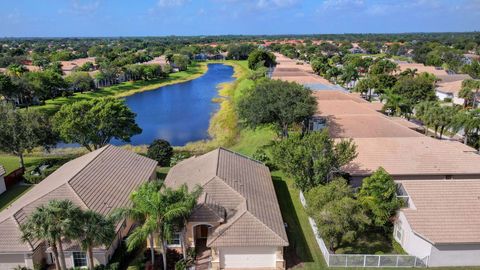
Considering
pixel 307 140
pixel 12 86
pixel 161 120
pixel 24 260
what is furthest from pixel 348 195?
pixel 12 86

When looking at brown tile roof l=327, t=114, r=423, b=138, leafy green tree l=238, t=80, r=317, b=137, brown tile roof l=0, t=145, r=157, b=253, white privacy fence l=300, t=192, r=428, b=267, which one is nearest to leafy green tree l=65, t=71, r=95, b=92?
leafy green tree l=238, t=80, r=317, b=137

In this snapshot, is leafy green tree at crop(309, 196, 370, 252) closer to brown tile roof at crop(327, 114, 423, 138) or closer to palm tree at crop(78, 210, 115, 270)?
palm tree at crop(78, 210, 115, 270)

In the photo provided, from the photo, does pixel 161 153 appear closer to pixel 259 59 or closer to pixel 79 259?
pixel 79 259

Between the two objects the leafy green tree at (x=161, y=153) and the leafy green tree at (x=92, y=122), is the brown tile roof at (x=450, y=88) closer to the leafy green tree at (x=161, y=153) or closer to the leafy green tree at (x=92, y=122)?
the leafy green tree at (x=161, y=153)

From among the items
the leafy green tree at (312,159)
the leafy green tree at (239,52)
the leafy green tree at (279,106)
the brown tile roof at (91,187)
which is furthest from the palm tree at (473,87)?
the leafy green tree at (239,52)

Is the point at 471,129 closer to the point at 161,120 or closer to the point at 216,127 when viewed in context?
the point at 216,127

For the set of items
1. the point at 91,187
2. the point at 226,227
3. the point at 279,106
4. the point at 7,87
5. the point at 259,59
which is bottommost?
the point at 226,227

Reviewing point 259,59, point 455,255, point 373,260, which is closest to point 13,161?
point 373,260

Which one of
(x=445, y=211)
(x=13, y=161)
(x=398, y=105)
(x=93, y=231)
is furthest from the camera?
(x=398, y=105)
